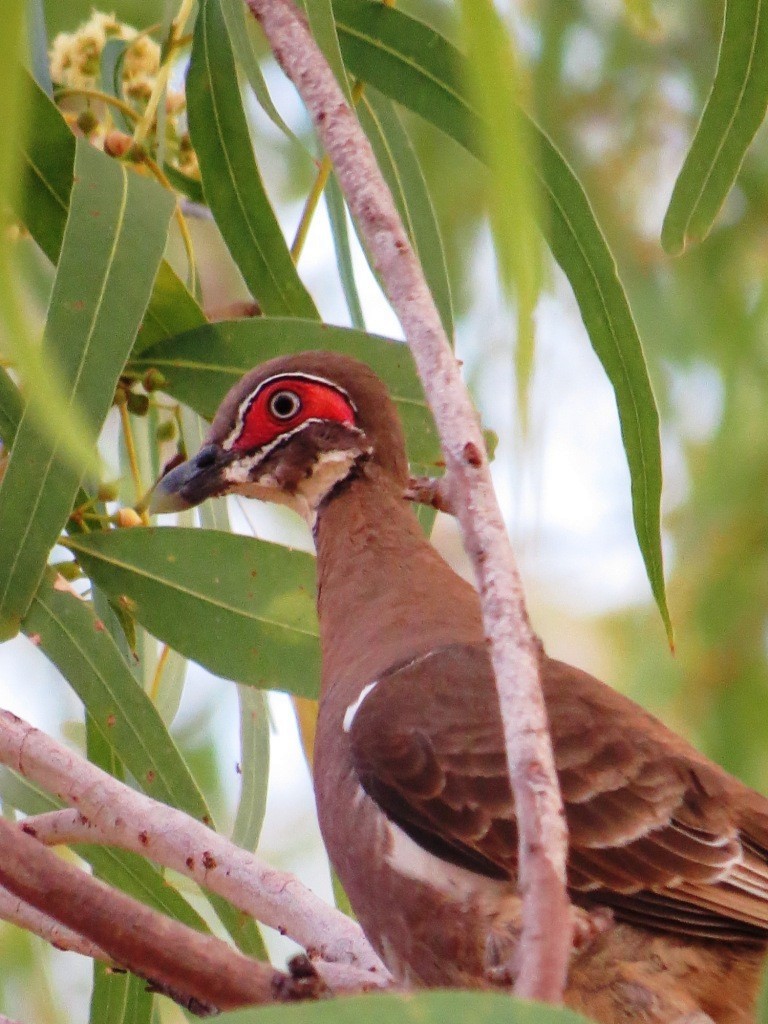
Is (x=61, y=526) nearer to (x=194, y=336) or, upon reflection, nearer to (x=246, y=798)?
(x=194, y=336)

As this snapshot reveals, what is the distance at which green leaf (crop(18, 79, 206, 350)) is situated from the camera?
202 centimetres

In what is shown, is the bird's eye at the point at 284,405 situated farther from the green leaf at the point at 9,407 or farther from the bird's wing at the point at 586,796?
the bird's wing at the point at 586,796

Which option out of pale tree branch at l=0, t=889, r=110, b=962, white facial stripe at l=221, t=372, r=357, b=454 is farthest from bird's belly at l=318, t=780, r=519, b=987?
white facial stripe at l=221, t=372, r=357, b=454

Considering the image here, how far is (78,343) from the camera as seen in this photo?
1.86 metres

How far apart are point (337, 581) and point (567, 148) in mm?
2342

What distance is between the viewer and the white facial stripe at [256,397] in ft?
7.28

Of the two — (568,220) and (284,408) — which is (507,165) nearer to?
(568,220)

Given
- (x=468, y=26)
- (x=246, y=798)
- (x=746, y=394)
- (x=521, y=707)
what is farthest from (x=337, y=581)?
(x=746, y=394)

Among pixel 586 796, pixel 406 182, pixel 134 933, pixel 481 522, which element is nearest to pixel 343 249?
pixel 406 182

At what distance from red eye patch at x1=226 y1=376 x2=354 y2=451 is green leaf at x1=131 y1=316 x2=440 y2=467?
0.16ft

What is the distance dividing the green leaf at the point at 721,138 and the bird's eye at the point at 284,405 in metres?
0.65

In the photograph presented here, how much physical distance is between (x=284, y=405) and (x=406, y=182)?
40 cm

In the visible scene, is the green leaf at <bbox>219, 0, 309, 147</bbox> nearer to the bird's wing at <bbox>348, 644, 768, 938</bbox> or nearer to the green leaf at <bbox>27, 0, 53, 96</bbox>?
the green leaf at <bbox>27, 0, 53, 96</bbox>

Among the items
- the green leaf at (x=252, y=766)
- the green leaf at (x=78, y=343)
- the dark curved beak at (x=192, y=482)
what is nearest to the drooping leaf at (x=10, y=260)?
the green leaf at (x=78, y=343)
